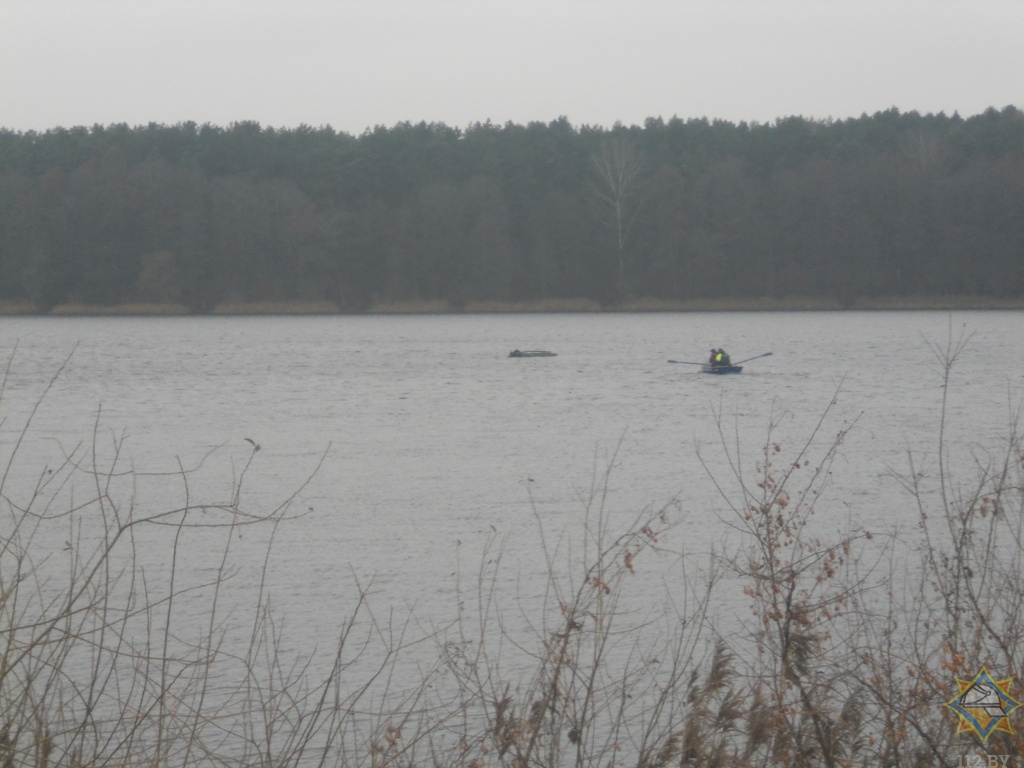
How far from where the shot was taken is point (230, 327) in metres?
65.8

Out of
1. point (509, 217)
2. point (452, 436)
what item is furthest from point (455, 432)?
point (509, 217)

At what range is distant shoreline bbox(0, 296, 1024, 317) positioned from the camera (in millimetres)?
78375

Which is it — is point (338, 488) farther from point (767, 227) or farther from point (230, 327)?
point (767, 227)

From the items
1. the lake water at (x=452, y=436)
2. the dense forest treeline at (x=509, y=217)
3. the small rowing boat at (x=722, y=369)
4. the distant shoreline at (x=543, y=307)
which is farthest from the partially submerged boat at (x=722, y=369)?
the distant shoreline at (x=543, y=307)

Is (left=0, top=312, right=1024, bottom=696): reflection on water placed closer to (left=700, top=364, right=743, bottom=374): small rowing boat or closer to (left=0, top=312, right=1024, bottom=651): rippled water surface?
(left=0, top=312, right=1024, bottom=651): rippled water surface

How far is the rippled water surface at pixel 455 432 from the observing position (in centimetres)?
1113

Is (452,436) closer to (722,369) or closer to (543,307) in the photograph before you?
(722,369)

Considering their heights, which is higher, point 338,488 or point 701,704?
point 701,704

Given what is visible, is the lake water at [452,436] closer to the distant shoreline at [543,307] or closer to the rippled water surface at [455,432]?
the rippled water surface at [455,432]

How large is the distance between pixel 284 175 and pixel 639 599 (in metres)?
79.0

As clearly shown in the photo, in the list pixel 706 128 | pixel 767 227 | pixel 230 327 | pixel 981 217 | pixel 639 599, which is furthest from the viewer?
pixel 706 128

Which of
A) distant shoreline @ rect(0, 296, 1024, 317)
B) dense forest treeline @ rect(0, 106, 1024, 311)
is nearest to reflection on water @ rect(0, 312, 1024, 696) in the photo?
dense forest treeline @ rect(0, 106, 1024, 311)

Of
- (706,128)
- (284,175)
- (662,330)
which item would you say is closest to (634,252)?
(706,128)

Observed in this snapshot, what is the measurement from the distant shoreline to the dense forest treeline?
0.52 m
